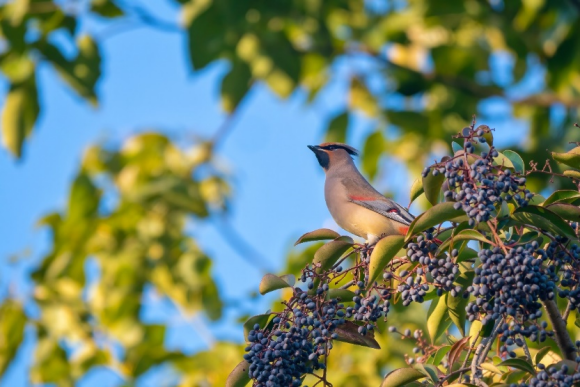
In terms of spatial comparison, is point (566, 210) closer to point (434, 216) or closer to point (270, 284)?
point (434, 216)

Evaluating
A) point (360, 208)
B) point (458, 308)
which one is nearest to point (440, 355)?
point (458, 308)

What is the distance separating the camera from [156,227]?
7.41m

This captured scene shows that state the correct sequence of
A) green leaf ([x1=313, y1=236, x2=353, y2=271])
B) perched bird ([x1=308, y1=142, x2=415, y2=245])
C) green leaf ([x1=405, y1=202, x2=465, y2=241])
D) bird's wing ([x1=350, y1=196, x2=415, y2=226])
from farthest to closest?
perched bird ([x1=308, y1=142, x2=415, y2=245]) < bird's wing ([x1=350, y1=196, x2=415, y2=226]) < green leaf ([x1=313, y1=236, x2=353, y2=271]) < green leaf ([x1=405, y1=202, x2=465, y2=241])

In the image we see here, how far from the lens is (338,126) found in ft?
24.5

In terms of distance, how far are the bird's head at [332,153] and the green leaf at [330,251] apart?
2.33m

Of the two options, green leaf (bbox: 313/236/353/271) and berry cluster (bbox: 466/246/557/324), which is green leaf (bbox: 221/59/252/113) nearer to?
green leaf (bbox: 313/236/353/271)

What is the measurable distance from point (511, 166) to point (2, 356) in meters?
4.83

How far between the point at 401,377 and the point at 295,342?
1.04 feet

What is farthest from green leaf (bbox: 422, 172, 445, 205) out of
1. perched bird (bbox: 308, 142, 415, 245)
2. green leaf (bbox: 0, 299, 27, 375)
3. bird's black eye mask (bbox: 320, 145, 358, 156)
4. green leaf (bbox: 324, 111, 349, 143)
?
green leaf (bbox: 324, 111, 349, 143)

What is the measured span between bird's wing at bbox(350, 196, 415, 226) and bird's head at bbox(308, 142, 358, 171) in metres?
0.83

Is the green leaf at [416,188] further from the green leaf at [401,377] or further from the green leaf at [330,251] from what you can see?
the green leaf at [401,377]

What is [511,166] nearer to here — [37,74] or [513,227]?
[513,227]

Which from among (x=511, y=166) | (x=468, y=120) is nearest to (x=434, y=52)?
(x=468, y=120)

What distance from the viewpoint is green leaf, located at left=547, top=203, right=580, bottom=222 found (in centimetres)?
246
